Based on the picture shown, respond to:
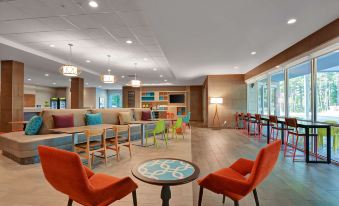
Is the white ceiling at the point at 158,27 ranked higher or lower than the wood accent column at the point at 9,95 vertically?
higher

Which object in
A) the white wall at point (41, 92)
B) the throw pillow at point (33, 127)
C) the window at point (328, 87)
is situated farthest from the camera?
the white wall at point (41, 92)

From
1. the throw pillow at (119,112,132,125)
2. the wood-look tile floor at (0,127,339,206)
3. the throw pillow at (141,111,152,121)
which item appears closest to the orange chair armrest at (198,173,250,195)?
the wood-look tile floor at (0,127,339,206)

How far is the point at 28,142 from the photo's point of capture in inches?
143

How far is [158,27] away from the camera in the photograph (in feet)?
12.7

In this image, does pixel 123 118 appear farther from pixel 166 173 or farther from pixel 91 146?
pixel 166 173

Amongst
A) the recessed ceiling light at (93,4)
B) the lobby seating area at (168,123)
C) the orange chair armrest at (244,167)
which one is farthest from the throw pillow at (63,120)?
the orange chair armrest at (244,167)

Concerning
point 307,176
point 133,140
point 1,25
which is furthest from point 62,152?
point 133,140

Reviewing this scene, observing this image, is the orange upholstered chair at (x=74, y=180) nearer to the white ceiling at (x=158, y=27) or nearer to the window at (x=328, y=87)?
the white ceiling at (x=158, y=27)

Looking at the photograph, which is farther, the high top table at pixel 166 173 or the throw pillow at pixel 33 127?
the throw pillow at pixel 33 127

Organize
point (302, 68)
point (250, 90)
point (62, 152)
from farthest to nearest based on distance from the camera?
1. point (250, 90)
2. point (302, 68)
3. point (62, 152)

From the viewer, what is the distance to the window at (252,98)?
862 centimetres

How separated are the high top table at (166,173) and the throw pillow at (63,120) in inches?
150

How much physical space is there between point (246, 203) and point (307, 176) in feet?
5.41

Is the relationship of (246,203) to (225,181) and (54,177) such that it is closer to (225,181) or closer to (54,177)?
(225,181)
